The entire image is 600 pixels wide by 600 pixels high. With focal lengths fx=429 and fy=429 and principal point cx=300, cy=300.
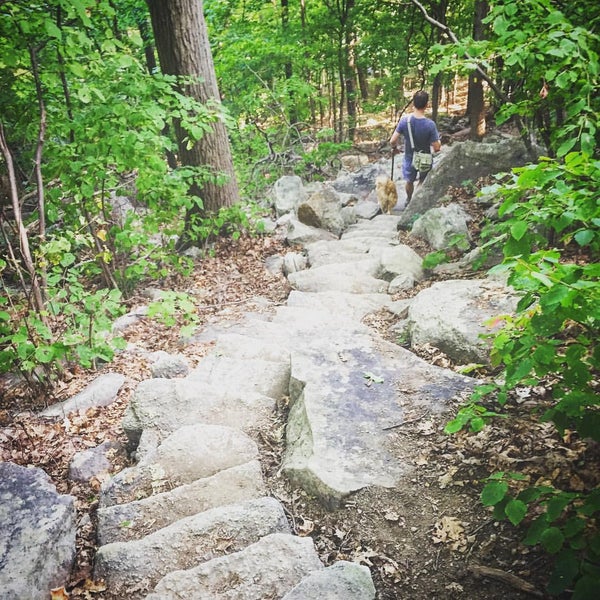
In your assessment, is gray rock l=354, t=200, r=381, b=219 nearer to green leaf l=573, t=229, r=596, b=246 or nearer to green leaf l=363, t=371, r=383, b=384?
green leaf l=363, t=371, r=383, b=384

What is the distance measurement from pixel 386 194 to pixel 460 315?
7.27m

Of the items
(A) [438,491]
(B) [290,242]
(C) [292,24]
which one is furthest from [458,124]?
(A) [438,491]

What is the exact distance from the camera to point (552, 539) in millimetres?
1762

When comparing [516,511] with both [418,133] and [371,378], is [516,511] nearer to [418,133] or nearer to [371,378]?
[371,378]

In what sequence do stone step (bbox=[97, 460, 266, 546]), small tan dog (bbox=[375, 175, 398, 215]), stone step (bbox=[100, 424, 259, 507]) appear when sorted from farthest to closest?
small tan dog (bbox=[375, 175, 398, 215])
stone step (bbox=[100, 424, 259, 507])
stone step (bbox=[97, 460, 266, 546])

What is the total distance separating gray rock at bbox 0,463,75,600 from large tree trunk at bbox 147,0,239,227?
4.70m

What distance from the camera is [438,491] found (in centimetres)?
267

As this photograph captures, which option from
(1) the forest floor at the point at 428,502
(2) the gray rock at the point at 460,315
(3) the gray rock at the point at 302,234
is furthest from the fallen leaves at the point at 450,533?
(3) the gray rock at the point at 302,234

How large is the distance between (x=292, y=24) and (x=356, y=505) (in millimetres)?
14954

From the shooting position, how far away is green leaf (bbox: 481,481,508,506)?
196cm

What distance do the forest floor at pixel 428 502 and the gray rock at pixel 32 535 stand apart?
17 centimetres

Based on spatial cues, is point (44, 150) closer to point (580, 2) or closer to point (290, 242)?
point (290, 242)

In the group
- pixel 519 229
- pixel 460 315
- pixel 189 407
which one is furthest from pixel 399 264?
pixel 519 229

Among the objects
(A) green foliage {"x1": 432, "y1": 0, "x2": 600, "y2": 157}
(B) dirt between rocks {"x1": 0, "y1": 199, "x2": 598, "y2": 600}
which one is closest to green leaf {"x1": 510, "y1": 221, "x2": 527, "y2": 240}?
(A) green foliage {"x1": 432, "y1": 0, "x2": 600, "y2": 157}
